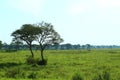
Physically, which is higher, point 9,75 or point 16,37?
point 16,37

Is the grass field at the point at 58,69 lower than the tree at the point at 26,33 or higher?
lower

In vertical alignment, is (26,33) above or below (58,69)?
above

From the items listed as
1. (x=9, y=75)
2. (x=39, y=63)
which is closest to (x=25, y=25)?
(x=39, y=63)

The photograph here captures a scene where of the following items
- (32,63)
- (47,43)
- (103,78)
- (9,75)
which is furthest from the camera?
(47,43)

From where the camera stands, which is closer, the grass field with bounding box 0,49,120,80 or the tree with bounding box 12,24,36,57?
the grass field with bounding box 0,49,120,80

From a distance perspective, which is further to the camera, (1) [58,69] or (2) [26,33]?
(2) [26,33]

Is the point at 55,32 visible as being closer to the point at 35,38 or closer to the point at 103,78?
the point at 35,38

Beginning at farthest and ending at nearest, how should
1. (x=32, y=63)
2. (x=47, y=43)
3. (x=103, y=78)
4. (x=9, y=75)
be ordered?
1. (x=47, y=43)
2. (x=32, y=63)
3. (x=9, y=75)
4. (x=103, y=78)

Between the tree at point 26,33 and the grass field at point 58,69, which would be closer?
the grass field at point 58,69

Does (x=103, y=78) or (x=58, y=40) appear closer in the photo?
(x=103, y=78)

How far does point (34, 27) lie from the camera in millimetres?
72750

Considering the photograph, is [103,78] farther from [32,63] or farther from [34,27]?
[34,27]

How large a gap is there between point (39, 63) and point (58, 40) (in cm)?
969

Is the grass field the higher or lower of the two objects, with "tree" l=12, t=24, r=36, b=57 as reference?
lower
